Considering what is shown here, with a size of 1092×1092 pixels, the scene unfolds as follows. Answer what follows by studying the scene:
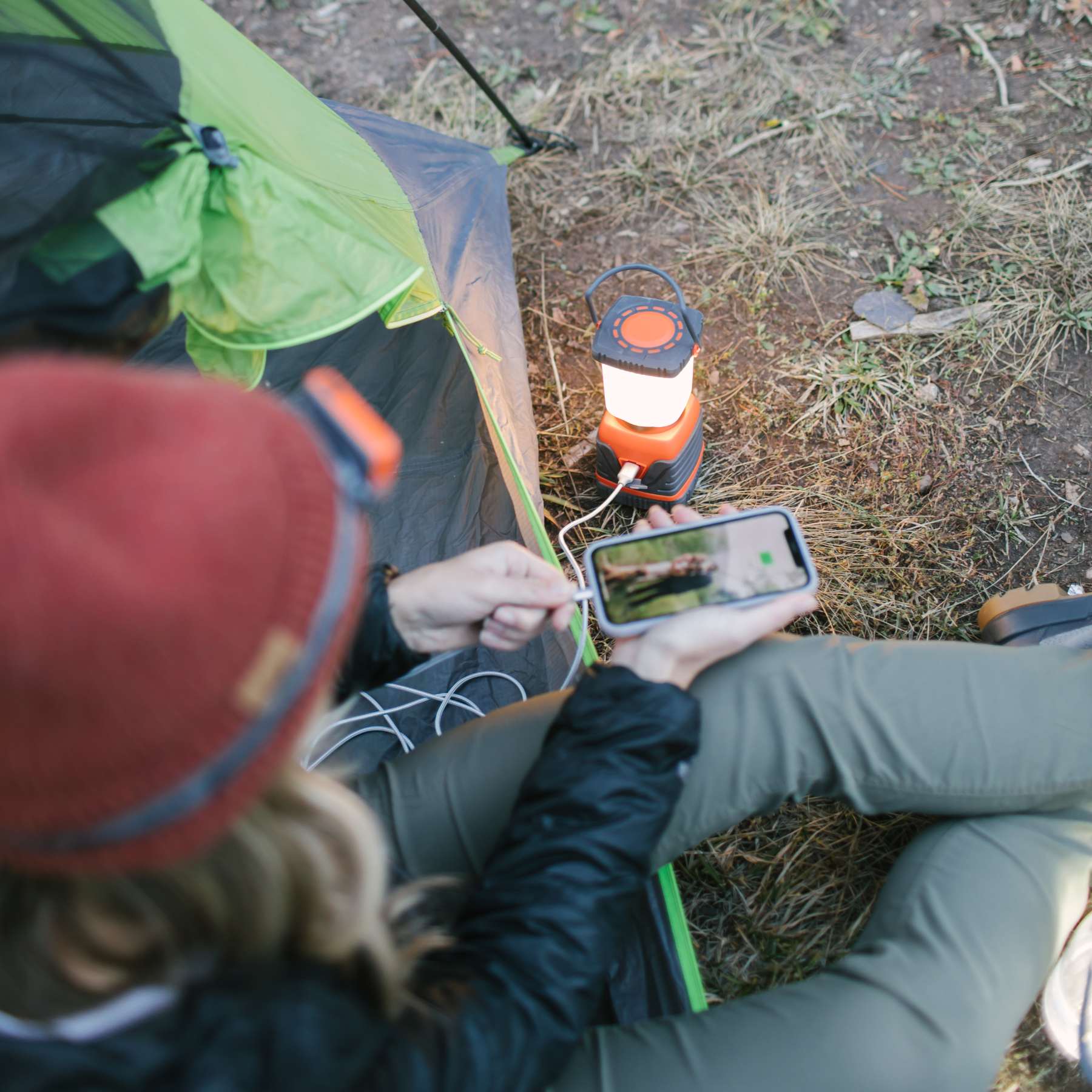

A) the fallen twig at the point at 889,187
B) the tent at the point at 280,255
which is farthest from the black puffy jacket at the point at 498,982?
the fallen twig at the point at 889,187

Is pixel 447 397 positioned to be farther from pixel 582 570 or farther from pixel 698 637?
pixel 698 637

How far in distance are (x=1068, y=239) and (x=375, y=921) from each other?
199cm

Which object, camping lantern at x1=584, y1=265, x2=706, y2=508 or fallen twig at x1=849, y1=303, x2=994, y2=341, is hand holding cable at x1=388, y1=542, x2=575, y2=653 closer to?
camping lantern at x1=584, y1=265, x2=706, y2=508

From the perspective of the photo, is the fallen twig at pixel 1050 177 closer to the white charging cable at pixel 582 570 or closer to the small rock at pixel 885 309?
the small rock at pixel 885 309

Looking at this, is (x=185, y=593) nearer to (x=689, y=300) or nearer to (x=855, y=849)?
(x=855, y=849)

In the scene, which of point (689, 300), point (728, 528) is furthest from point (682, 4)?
point (728, 528)

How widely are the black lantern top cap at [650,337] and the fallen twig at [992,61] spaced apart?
132 centimetres

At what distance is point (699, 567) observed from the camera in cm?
103

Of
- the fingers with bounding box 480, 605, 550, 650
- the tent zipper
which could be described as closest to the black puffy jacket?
the fingers with bounding box 480, 605, 550, 650

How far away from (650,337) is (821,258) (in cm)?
81

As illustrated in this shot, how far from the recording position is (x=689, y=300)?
188cm

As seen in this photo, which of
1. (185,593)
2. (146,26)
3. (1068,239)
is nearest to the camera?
(185,593)

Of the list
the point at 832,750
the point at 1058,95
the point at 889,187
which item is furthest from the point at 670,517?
the point at 1058,95

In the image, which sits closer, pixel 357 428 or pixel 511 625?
pixel 357 428
